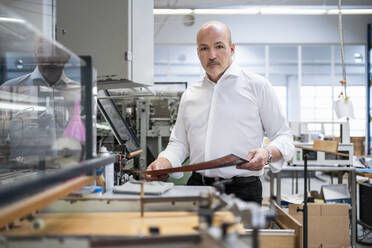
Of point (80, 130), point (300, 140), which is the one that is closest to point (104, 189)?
point (80, 130)

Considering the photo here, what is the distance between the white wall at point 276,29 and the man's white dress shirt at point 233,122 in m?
6.05

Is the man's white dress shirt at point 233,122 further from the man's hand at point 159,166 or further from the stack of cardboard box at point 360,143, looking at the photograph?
the stack of cardboard box at point 360,143

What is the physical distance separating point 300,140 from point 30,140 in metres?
3.60

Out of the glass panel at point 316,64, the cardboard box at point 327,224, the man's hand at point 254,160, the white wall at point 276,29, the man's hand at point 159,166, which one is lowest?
the cardboard box at point 327,224

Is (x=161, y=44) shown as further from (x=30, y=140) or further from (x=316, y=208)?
(x=30, y=140)

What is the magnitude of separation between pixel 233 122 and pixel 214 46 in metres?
0.36

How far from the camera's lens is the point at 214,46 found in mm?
1574

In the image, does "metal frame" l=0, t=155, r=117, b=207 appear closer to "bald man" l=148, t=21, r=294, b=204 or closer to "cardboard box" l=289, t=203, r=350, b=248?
"bald man" l=148, t=21, r=294, b=204

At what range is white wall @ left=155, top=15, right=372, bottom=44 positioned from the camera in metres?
7.51

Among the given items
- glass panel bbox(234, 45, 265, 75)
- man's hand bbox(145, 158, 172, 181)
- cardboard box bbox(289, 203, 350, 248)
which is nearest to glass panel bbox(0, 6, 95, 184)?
man's hand bbox(145, 158, 172, 181)

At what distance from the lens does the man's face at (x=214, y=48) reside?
5.14ft

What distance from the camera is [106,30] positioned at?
5.99 feet

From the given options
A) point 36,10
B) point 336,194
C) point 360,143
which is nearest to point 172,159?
point 36,10

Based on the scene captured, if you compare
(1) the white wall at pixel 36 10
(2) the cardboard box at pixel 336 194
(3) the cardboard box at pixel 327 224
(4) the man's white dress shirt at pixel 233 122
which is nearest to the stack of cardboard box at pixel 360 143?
(2) the cardboard box at pixel 336 194
